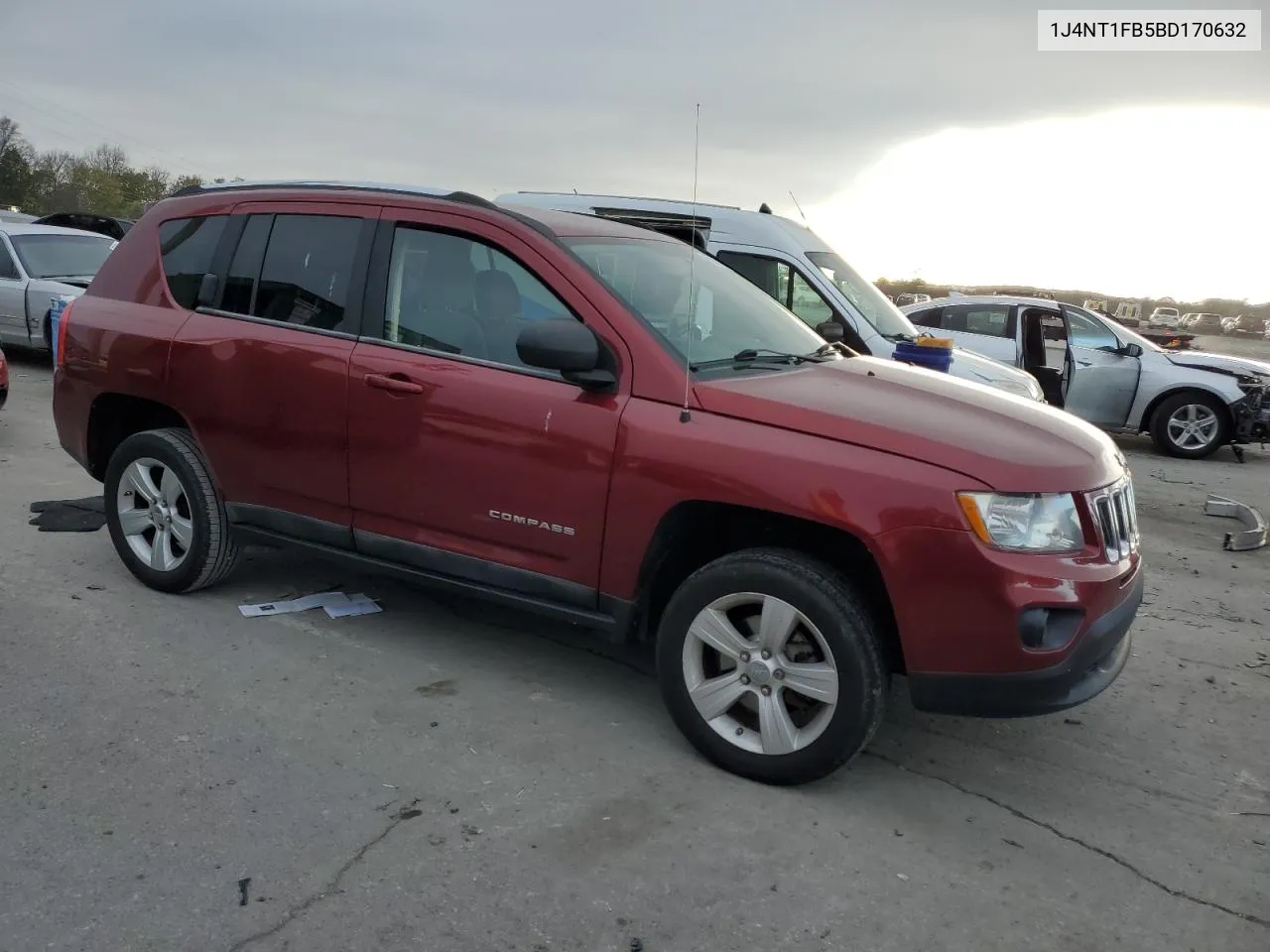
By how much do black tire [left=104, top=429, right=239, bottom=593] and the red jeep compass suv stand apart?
0.01 m

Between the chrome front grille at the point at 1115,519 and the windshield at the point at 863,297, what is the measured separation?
4633 mm

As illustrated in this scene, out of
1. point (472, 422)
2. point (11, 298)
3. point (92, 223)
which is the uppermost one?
point (92, 223)

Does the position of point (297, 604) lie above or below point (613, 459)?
below

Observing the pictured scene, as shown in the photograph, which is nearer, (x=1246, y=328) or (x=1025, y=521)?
(x=1025, y=521)

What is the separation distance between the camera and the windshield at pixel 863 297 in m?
8.29

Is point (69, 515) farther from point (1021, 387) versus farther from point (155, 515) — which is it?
point (1021, 387)

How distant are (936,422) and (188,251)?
11.7 feet

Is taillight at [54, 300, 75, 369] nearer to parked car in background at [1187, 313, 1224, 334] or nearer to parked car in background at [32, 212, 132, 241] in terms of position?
parked car in background at [32, 212, 132, 241]

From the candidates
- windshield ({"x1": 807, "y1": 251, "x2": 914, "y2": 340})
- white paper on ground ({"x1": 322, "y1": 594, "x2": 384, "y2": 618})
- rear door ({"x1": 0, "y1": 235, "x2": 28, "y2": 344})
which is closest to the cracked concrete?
white paper on ground ({"x1": 322, "y1": 594, "x2": 384, "y2": 618})

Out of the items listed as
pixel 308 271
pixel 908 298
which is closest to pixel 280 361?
pixel 308 271

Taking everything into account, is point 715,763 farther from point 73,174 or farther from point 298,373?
point 73,174

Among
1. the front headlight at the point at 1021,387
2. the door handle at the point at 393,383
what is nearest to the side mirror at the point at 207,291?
the door handle at the point at 393,383

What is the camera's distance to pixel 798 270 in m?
8.24

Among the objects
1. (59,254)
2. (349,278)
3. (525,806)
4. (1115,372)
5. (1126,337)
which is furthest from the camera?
(59,254)
